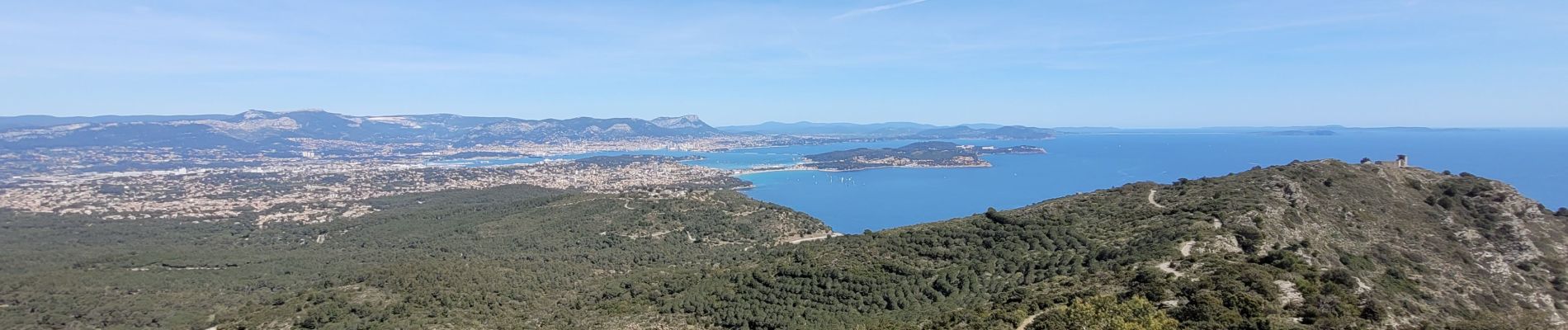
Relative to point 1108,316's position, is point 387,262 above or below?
below

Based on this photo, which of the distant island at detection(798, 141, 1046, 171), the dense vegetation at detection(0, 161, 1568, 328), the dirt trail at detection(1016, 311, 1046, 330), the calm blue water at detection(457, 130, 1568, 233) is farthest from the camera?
the distant island at detection(798, 141, 1046, 171)

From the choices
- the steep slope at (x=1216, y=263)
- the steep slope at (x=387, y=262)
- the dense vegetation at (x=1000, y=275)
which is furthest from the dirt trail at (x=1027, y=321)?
the steep slope at (x=387, y=262)

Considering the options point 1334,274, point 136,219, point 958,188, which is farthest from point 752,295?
point 958,188

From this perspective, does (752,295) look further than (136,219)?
No

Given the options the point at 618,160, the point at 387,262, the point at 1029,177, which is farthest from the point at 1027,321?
the point at 618,160

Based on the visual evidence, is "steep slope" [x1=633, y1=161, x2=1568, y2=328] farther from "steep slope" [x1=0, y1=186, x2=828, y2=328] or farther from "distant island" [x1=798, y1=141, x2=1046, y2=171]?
"distant island" [x1=798, y1=141, x2=1046, y2=171]

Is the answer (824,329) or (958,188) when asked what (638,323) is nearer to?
(824,329)

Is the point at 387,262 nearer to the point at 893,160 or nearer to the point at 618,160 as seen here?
the point at 618,160

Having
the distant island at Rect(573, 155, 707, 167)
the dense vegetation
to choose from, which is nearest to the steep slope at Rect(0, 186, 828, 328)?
the dense vegetation
